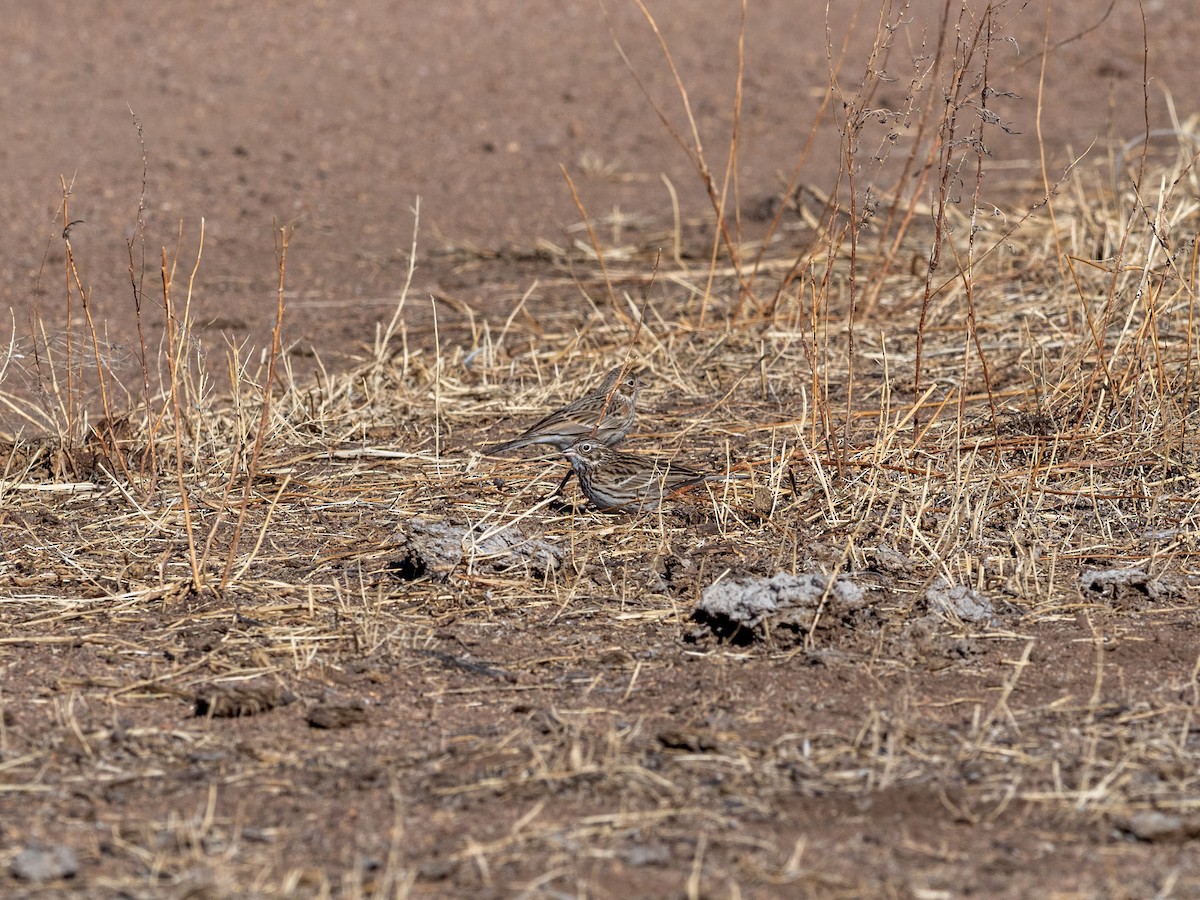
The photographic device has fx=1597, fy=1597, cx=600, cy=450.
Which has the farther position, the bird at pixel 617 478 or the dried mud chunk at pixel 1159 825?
the bird at pixel 617 478

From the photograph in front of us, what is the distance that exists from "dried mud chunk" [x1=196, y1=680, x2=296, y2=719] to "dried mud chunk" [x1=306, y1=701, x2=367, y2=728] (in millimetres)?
122

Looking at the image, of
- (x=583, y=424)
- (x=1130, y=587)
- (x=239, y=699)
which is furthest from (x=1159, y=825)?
(x=583, y=424)

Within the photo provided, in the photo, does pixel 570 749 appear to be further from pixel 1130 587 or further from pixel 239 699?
pixel 1130 587

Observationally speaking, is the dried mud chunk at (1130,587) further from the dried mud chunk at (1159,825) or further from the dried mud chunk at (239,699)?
the dried mud chunk at (239,699)

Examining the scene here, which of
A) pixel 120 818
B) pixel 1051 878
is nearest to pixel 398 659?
pixel 120 818

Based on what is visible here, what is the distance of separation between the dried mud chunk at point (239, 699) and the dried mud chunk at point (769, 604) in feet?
4.11

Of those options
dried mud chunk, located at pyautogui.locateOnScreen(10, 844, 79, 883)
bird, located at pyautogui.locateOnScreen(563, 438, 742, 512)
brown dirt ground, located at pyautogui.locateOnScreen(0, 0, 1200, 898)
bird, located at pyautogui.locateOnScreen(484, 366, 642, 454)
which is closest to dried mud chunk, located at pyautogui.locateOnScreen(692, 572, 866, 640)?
brown dirt ground, located at pyautogui.locateOnScreen(0, 0, 1200, 898)

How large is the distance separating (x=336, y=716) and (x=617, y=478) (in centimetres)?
186

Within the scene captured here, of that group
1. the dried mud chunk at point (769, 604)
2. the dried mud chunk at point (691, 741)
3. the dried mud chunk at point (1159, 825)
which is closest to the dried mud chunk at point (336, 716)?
the dried mud chunk at point (691, 741)

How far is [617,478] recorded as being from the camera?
5785 mm

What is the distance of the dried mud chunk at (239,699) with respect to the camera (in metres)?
4.25

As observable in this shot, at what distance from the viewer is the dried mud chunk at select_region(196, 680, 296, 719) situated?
4246 millimetres

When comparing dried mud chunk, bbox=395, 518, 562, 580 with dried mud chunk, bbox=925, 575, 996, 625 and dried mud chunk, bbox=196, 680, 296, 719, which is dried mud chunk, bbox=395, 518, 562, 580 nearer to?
dried mud chunk, bbox=196, 680, 296, 719

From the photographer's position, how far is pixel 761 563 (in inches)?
207
